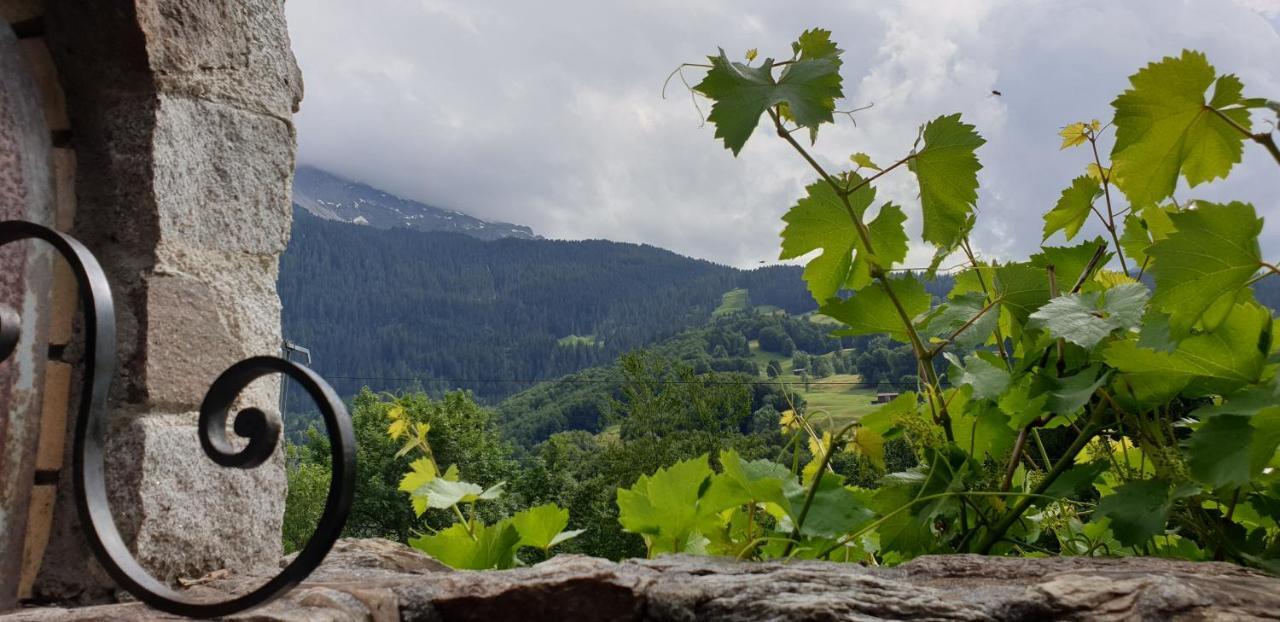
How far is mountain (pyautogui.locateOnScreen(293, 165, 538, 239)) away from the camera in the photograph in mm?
96556

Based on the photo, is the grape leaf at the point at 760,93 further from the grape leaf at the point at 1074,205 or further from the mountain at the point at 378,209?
the mountain at the point at 378,209

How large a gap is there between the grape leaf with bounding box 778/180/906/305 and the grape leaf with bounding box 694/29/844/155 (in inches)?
4.0

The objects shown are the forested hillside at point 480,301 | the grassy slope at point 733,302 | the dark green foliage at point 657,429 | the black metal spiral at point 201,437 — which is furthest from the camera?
the forested hillside at point 480,301

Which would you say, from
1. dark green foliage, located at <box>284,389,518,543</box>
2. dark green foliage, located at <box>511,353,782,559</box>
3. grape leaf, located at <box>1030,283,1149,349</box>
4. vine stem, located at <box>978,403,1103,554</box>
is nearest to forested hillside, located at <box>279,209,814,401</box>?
dark green foliage, located at <box>284,389,518,543</box>

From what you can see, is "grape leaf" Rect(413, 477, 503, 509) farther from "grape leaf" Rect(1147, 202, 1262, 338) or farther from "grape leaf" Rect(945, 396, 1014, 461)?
"grape leaf" Rect(1147, 202, 1262, 338)

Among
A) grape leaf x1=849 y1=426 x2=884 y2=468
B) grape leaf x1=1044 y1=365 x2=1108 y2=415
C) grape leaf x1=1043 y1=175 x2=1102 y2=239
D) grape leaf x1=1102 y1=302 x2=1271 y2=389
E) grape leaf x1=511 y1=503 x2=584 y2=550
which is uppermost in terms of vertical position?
grape leaf x1=1043 y1=175 x2=1102 y2=239

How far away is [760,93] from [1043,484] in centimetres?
42

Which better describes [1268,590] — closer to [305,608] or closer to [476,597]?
[476,597]

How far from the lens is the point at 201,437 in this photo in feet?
2.19

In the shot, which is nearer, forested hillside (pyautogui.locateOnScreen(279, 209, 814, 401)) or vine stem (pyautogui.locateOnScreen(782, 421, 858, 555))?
vine stem (pyautogui.locateOnScreen(782, 421, 858, 555))

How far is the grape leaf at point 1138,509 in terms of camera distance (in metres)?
0.74

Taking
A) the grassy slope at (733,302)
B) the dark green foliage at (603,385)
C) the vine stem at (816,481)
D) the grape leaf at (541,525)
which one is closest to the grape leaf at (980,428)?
the vine stem at (816,481)

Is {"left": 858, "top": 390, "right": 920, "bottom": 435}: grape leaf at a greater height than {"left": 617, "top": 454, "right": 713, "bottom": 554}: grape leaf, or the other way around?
{"left": 858, "top": 390, "right": 920, "bottom": 435}: grape leaf

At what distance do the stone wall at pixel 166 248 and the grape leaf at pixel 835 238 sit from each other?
0.56m
